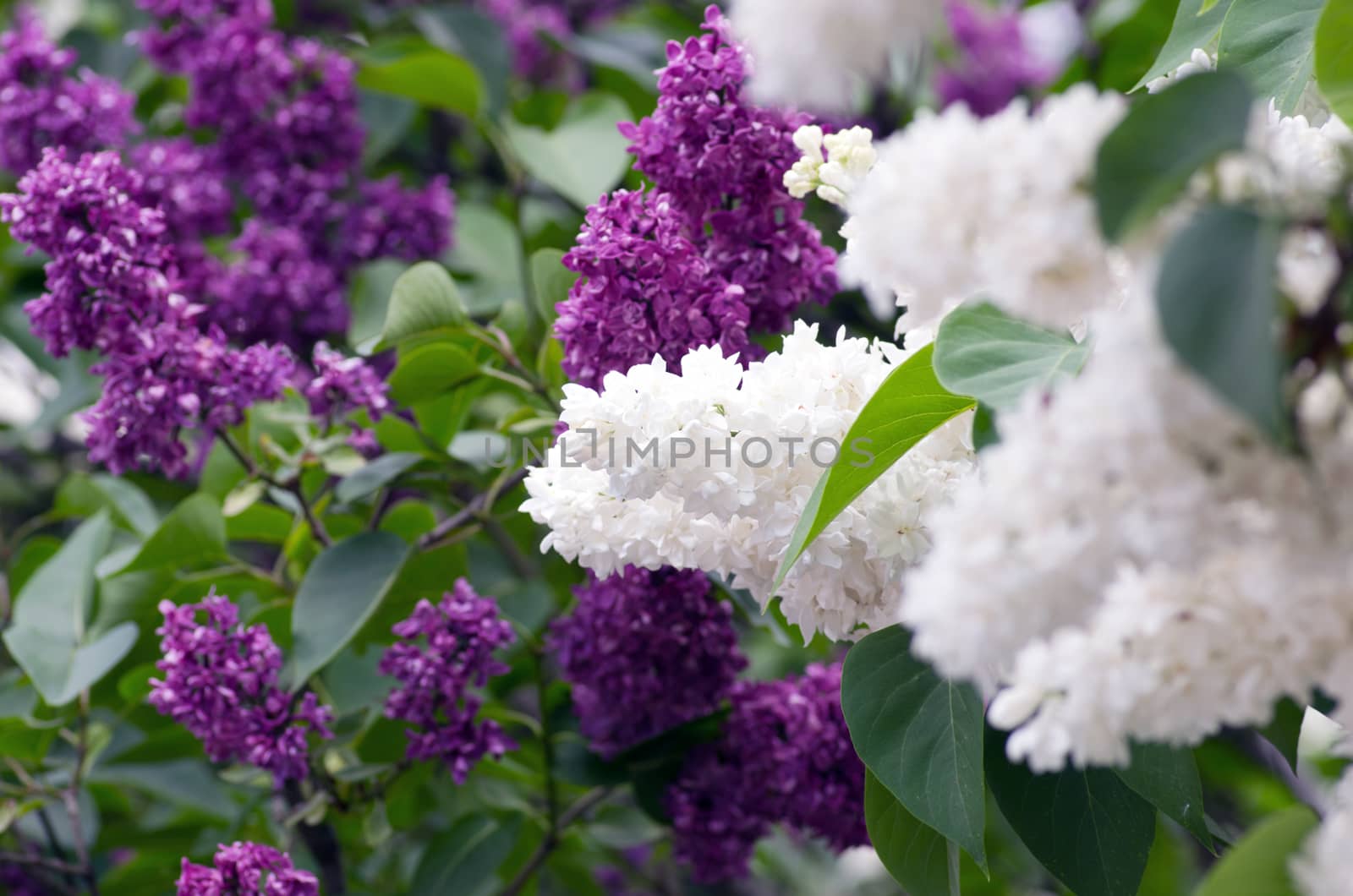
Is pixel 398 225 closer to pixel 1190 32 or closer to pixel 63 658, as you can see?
pixel 63 658

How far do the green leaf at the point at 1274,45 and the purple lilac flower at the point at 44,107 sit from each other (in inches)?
41.6

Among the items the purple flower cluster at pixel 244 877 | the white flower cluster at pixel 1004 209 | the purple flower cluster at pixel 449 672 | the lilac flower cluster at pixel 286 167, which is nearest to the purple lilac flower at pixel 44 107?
the lilac flower cluster at pixel 286 167

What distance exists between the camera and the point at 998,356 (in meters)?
0.66

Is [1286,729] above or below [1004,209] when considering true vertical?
below

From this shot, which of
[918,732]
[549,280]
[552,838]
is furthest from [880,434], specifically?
[552,838]

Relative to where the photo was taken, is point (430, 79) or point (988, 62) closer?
point (430, 79)

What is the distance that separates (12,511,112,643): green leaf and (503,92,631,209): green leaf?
598 mm

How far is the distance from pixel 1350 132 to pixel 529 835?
3.04 ft

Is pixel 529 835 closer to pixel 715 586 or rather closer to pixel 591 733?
pixel 591 733

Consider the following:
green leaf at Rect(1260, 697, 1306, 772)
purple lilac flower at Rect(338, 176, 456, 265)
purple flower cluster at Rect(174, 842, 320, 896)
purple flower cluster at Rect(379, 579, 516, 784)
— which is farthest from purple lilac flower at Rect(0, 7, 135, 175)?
green leaf at Rect(1260, 697, 1306, 772)

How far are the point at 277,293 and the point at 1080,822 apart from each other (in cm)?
95

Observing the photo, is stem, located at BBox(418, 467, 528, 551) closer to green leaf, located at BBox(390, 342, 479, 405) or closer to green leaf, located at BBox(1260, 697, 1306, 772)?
green leaf, located at BBox(390, 342, 479, 405)

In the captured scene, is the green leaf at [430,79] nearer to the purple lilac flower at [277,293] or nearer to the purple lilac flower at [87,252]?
the purple lilac flower at [277,293]

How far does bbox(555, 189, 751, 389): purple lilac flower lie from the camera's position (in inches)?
34.2
